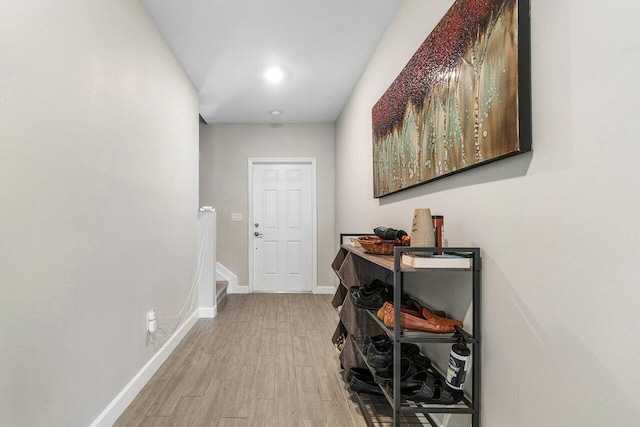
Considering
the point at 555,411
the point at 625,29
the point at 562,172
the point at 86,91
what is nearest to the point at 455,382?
the point at 555,411

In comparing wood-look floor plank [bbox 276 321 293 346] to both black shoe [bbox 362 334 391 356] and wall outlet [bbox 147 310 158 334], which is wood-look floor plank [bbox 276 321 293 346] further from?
black shoe [bbox 362 334 391 356]

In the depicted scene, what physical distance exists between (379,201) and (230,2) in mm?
1724

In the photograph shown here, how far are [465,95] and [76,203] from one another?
5.56ft

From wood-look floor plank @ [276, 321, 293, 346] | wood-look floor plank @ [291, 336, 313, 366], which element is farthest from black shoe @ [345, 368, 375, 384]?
wood-look floor plank @ [276, 321, 293, 346]

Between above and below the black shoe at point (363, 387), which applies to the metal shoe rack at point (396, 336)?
above

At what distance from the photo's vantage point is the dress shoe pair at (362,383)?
6.36 feet

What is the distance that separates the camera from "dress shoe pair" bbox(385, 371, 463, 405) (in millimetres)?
1366

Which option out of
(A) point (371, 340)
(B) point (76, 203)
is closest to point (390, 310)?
(A) point (371, 340)

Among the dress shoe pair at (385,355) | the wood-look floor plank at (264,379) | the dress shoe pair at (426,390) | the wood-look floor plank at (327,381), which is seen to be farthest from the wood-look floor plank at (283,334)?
the dress shoe pair at (426,390)

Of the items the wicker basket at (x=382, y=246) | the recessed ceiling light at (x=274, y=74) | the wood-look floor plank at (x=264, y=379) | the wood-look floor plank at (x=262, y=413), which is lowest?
the wood-look floor plank at (x=264, y=379)

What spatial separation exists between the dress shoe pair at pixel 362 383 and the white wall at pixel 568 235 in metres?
A: 0.71

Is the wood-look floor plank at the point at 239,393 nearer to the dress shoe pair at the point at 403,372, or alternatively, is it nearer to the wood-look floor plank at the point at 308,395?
the wood-look floor plank at the point at 308,395

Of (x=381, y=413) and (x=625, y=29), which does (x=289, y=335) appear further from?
(x=625, y=29)

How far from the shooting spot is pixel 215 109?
4.41 meters
